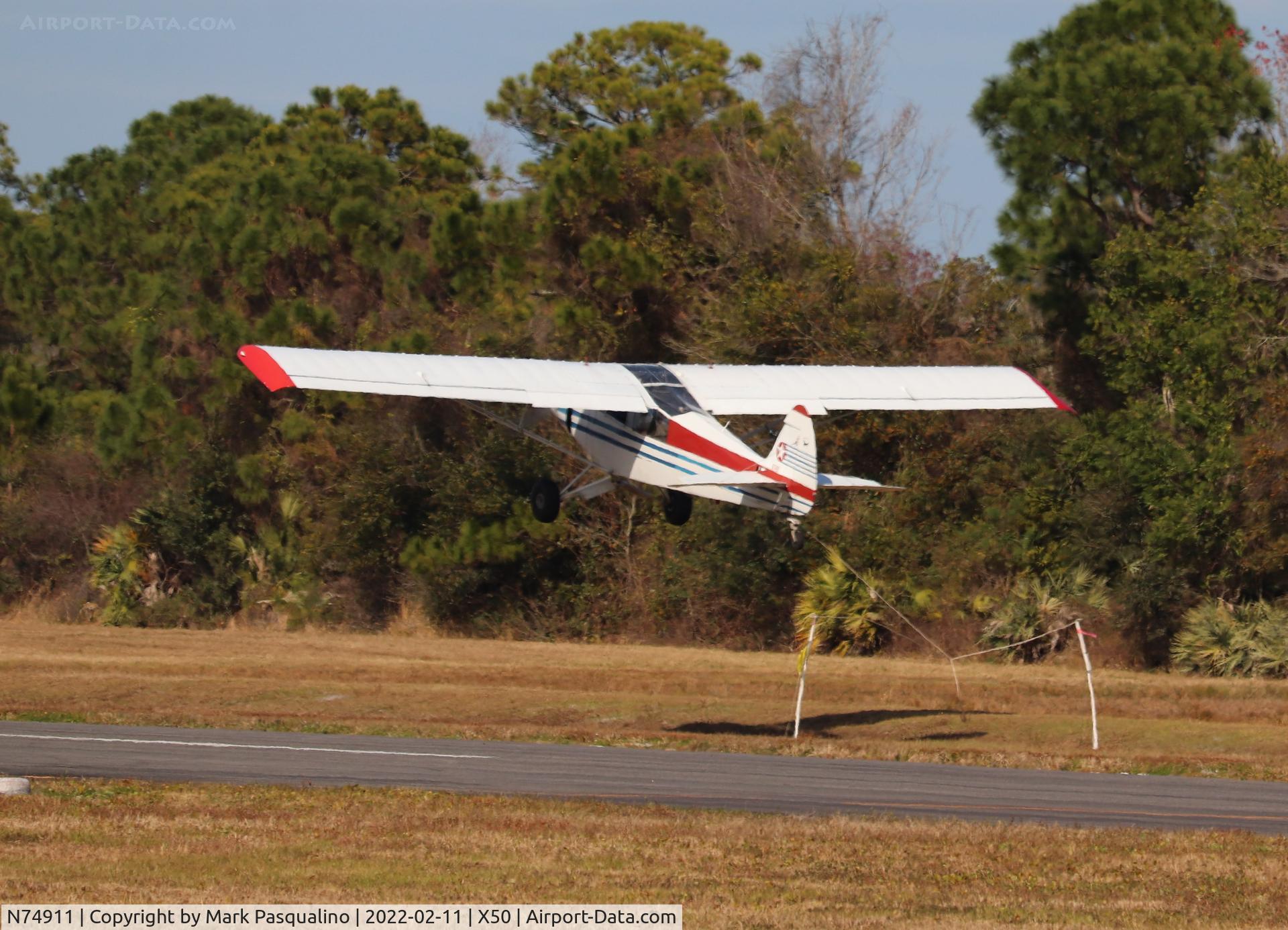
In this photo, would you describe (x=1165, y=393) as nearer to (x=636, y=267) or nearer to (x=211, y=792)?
(x=636, y=267)

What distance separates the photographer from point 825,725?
78.9ft

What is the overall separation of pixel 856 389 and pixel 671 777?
11273 millimetres

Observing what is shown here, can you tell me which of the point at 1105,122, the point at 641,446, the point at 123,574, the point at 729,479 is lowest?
the point at 123,574

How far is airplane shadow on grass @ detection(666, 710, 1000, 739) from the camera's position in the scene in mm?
23062

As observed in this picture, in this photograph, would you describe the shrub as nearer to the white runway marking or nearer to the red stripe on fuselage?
the red stripe on fuselage

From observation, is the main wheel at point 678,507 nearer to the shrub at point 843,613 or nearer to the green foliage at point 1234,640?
the shrub at point 843,613

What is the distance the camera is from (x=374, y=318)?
42.2 m

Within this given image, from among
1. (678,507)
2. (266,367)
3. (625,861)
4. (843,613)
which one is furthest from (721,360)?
(625,861)

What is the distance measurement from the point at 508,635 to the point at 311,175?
13.7 m

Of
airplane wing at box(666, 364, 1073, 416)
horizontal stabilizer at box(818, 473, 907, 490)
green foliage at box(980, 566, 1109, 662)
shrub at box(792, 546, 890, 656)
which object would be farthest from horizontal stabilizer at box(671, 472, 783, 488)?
green foliage at box(980, 566, 1109, 662)

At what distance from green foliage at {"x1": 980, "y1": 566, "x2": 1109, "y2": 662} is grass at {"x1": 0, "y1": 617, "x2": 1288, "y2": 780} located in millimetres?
618

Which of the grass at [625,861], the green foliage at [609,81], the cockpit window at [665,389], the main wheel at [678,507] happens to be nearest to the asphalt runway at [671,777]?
the grass at [625,861]

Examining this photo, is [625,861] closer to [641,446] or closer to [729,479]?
[729,479]

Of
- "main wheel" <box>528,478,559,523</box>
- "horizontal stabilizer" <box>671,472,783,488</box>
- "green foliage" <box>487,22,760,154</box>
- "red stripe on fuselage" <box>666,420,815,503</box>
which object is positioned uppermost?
"green foliage" <box>487,22,760,154</box>
